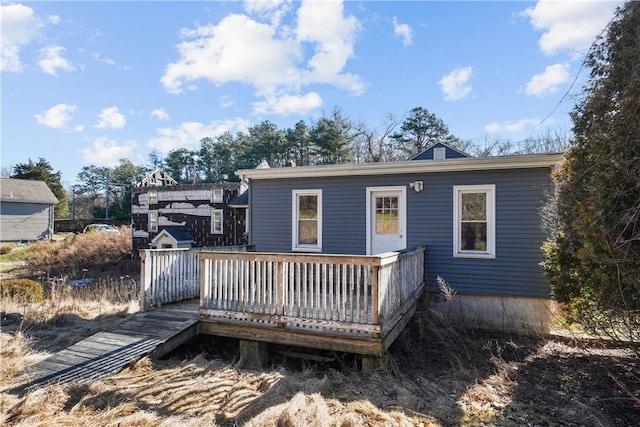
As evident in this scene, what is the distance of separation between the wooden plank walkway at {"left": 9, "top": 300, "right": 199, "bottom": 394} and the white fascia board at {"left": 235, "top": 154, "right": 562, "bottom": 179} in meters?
3.83

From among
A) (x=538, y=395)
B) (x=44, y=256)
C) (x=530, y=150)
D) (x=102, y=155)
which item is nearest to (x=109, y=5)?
(x=538, y=395)

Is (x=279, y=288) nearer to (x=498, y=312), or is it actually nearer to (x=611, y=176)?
(x=611, y=176)

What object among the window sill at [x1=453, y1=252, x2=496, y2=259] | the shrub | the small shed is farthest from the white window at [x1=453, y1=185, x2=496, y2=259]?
the small shed

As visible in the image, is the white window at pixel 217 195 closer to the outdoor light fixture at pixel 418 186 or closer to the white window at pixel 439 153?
the white window at pixel 439 153

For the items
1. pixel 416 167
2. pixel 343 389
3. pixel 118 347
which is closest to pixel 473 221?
pixel 416 167

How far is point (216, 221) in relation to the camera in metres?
17.6

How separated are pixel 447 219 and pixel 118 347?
20.5 feet

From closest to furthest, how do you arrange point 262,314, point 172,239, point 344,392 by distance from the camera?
point 344,392 < point 262,314 < point 172,239

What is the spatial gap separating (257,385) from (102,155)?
5338cm

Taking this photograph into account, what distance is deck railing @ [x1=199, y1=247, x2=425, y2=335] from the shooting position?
15.0ft

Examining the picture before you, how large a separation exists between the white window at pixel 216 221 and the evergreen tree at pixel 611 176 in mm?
15174

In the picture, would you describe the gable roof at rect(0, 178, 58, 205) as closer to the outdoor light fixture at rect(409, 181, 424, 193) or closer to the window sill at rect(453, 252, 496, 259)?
the outdoor light fixture at rect(409, 181, 424, 193)

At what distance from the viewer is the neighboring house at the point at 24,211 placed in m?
25.5

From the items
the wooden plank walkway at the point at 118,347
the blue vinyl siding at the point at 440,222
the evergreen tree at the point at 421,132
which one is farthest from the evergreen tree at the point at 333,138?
the wooden plank walkway at the point at 118,347
